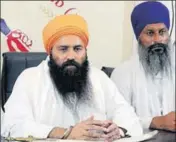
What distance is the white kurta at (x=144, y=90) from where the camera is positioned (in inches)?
107

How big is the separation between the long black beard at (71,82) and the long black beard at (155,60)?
0.66 meters

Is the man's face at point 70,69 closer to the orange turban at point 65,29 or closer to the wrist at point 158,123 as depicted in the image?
the orange turban at point 65,29

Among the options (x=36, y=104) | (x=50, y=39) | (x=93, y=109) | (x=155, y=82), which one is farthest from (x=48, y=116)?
(x=155, y=82)

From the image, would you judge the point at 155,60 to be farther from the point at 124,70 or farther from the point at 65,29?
the point at 65,29

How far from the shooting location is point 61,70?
230cm

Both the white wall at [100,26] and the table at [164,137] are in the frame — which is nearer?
the table at [164,137]

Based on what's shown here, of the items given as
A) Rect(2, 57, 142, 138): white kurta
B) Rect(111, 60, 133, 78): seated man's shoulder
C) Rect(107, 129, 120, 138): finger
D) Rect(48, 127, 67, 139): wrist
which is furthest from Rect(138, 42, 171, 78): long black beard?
Rect(48, 127, 67, 139): wrist

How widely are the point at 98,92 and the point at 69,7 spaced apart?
1.70m

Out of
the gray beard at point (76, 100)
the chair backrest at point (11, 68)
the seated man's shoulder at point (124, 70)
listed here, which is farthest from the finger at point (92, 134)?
the chair backrest at point (11, 68)

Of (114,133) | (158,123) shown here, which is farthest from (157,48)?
(114,133)

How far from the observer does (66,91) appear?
91.4 inches

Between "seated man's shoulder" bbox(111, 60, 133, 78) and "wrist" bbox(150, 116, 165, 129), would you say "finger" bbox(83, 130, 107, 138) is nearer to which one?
"wrist" bbox(150, 116, 165, 129)

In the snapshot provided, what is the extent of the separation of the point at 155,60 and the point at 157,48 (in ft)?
0.30

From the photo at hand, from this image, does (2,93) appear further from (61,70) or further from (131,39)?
(131,39)
